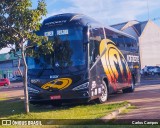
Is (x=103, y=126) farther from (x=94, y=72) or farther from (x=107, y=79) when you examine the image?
(x=107, y=79)

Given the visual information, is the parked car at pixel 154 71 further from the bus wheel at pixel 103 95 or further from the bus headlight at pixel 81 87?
the bus headlight at pixel 81 87

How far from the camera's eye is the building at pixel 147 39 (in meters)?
68.9

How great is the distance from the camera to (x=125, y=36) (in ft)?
67.8

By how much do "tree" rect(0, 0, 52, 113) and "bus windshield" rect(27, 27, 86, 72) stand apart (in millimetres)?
1624

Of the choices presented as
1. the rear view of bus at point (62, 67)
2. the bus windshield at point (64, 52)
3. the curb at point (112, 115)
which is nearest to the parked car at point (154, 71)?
the rear view of bus at point (62, 67)

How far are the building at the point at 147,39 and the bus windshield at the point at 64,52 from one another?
2195 inches

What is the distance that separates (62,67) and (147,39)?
58411 millimetres

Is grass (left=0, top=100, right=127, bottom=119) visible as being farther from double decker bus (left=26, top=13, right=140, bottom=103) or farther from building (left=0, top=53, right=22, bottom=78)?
building (left=0, top=53, right=22, bottom=78)

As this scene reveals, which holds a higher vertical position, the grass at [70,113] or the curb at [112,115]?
the curb at [112,115]

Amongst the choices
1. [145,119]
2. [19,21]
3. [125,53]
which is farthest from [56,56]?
[125,53]

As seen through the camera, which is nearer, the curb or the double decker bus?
the curb

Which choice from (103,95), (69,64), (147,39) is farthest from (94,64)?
(147,39)

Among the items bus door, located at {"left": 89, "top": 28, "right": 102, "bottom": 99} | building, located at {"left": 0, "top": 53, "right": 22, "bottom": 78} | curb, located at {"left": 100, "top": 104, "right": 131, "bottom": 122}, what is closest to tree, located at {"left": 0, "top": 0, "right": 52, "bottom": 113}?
bus door, located at {"left": 89, "top": 28, "right": 102, "bottom": 99}

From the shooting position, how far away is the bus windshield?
13211 millimetres
